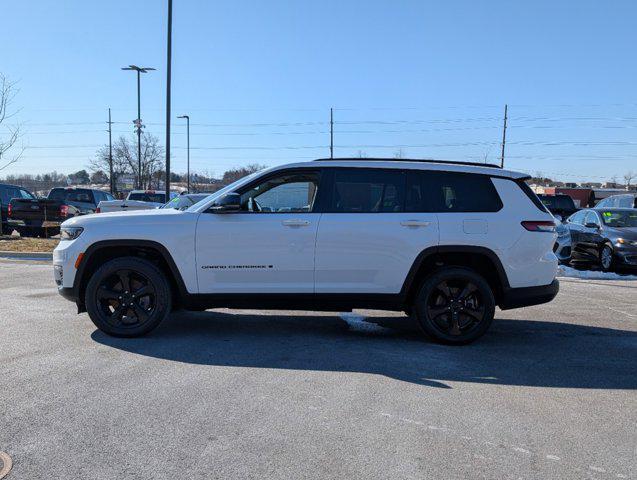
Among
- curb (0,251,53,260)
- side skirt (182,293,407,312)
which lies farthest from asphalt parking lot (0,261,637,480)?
curb (0,251,53,260)

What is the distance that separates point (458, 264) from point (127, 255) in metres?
3.51

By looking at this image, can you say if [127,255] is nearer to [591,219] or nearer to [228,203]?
[228,203]

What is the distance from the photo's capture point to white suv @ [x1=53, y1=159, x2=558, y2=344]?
559 centimetres

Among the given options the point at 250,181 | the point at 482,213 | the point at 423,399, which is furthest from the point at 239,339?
the point at 482,213

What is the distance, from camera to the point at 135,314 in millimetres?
5758

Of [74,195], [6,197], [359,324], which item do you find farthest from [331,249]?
[74,195]

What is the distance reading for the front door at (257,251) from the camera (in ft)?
18.3

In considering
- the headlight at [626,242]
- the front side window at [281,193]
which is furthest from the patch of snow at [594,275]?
the front side window at [281,193]

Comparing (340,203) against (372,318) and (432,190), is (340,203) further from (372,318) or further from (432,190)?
(372,318)

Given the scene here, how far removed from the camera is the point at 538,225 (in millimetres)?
5758

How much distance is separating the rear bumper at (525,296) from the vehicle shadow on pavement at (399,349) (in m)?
0.47

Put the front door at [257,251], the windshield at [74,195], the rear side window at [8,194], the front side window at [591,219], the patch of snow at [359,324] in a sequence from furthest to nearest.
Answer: the windshield at [74,195] → the rear side window at [8,194] → the front side window at [591,219] → the patch of snow at [359,324] → the front door at [257,251]

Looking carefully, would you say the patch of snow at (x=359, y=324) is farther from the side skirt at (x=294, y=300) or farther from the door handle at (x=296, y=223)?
the door handle at (x=296, y=223)

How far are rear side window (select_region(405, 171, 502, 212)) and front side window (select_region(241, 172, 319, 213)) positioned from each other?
103cm
